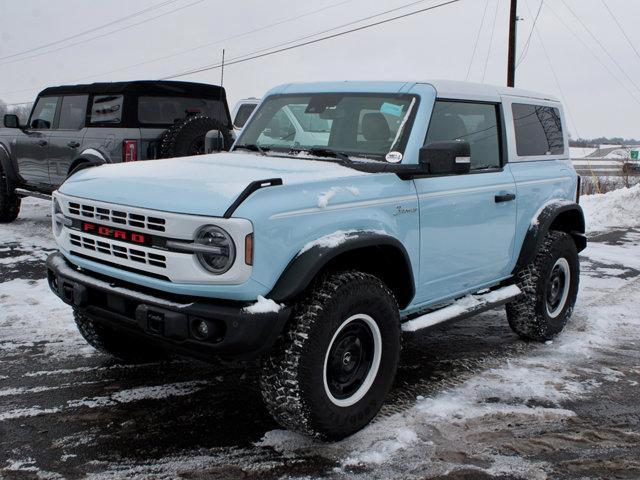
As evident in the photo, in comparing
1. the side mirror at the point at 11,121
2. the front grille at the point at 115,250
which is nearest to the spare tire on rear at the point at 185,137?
the side mirror at the point at 11,121

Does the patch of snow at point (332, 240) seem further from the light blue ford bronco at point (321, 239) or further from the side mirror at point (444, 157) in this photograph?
the side mirror at point (444, 157)

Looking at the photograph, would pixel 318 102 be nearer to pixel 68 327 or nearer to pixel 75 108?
pixel 68 327

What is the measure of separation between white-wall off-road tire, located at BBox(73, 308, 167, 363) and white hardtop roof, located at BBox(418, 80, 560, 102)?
108 inches

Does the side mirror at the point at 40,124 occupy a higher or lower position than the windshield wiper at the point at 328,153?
higher

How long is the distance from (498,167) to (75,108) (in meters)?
6.80

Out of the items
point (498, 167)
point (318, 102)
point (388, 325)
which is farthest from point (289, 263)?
point (498, 167)

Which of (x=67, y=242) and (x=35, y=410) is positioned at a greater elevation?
(x=67, y=242)

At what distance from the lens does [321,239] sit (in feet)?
11.0

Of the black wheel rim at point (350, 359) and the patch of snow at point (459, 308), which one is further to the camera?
the patch of snow at point (459, 308)

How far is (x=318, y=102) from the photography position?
4688 millimetres

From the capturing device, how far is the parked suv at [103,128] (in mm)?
8336

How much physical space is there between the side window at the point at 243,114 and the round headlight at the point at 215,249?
10484mm

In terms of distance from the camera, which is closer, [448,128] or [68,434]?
[68,434]

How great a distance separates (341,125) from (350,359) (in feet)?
5.42
